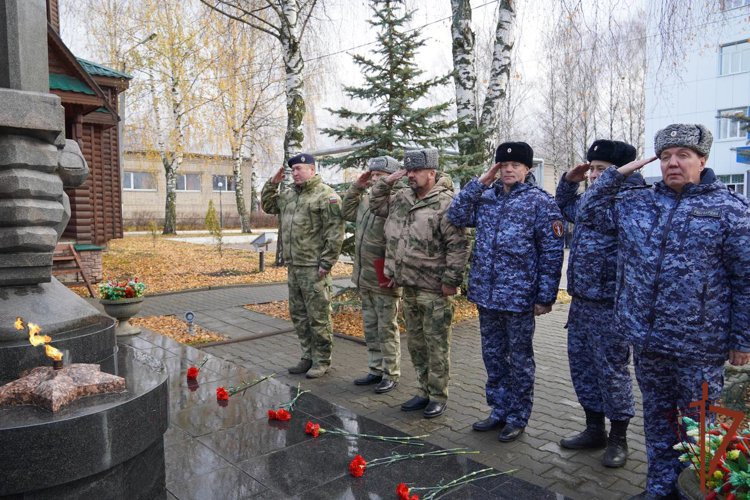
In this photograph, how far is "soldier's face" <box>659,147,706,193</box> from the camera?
2.86m

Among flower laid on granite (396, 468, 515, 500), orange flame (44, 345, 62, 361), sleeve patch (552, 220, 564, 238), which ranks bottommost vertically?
flower laid on granite (396, 468, 515, 500)

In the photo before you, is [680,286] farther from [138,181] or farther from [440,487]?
[138,181]

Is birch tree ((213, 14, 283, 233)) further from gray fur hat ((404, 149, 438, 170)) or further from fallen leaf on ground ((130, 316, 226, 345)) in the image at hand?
gray fur hat ((404, 149, 438, 170))

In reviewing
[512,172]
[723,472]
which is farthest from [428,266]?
[723,472]

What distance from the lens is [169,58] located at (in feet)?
70.7

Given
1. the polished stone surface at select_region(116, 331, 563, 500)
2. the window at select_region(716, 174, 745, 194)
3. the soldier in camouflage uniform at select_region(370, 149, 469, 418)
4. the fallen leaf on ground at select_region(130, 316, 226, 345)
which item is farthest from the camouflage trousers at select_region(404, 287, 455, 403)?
the window at select_region(716, 174, 745, 194)

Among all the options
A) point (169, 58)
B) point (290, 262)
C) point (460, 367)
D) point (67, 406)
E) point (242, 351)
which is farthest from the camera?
point (169, 58)

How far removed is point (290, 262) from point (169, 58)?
62.0 ft

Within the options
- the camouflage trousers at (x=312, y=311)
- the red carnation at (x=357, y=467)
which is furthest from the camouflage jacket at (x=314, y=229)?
the red carnation at (x=357, y=467)

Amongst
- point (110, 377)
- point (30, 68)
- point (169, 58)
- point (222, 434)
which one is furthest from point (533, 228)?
point (169, 58)

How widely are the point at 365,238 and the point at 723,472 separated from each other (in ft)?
12.7

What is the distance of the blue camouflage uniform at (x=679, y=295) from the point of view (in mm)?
2764

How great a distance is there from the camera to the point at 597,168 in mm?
3807

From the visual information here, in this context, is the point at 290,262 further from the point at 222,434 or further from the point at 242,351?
the point at 222,434
